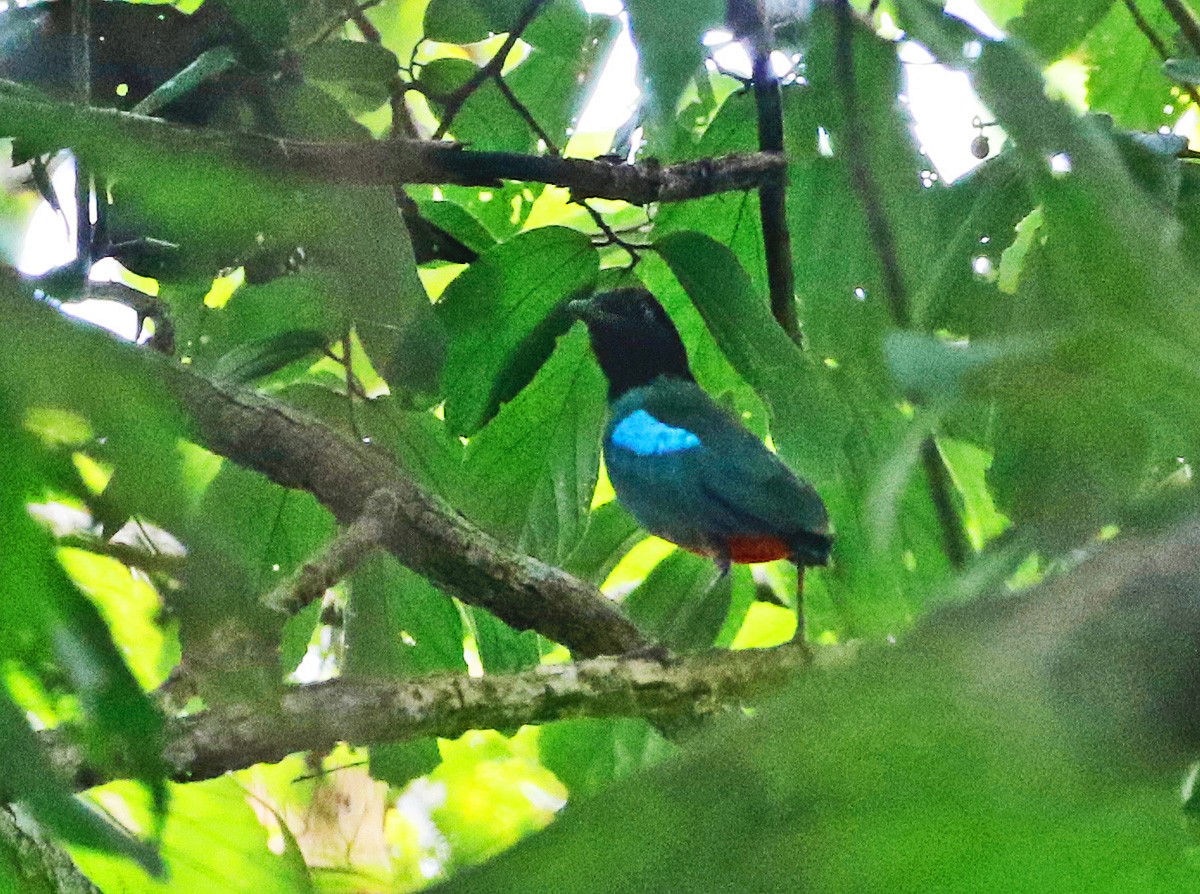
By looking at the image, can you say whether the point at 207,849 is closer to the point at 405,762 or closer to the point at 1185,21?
the point at 405,762

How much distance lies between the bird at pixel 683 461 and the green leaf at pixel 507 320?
0.07 meters

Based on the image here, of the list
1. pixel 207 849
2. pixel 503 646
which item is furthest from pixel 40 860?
pixel 503 646

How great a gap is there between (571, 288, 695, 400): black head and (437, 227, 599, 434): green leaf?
9 cm

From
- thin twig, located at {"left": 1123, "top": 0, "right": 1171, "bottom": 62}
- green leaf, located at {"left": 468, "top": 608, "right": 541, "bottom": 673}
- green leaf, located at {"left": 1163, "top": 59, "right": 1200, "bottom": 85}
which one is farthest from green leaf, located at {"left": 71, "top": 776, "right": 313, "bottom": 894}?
thin twig, located at {"left": 1123, "top": 0, "right": 1171, "bottom": 62}

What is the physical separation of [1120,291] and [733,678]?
2.98 feet

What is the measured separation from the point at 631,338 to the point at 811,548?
0.55 metres

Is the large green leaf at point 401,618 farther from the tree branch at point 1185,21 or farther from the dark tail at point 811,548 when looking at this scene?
the tree branch at point 1185,21

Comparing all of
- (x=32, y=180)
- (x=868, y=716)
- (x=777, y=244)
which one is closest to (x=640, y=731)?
(x=777, y=244)

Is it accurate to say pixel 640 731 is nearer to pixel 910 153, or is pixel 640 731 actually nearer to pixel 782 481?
pixel 782 481

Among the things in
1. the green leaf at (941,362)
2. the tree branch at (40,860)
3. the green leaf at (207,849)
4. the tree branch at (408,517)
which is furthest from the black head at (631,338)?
the green leaf at (941,362)

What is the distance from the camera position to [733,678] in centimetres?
131

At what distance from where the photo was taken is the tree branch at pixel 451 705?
917 millimetres

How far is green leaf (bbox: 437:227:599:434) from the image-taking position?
151cm

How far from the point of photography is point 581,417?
5.55 feet
